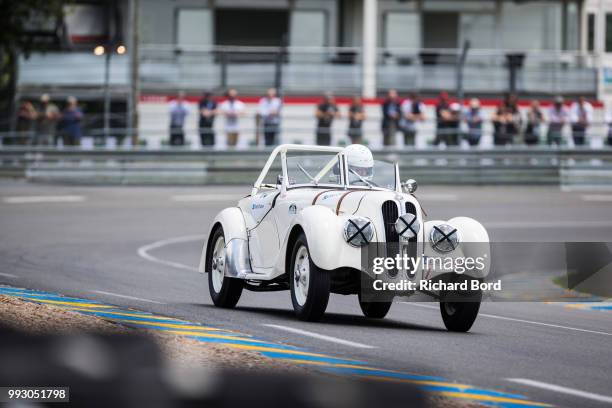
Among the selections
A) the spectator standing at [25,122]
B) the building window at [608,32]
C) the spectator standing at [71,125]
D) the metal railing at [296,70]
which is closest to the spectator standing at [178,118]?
the spectator standing at [71,125]

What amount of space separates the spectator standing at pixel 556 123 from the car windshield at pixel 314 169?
22975 millimetres

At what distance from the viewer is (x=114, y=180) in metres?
33.8

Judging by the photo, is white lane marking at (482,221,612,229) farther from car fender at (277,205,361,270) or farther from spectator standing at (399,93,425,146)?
car fender at (277,205,361,270)

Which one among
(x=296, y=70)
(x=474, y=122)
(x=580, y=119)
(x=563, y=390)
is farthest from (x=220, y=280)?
(x=296, y=70)

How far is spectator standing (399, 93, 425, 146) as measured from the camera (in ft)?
111

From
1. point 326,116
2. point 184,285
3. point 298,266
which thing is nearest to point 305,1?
point 326,116

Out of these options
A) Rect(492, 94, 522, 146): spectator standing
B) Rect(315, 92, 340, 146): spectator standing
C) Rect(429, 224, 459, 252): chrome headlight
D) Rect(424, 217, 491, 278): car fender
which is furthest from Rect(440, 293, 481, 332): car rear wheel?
Rect(492, 94, 522, 146): spectator standing

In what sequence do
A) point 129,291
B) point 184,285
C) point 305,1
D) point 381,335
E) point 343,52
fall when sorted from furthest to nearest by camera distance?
1. point 305,1
2. point 343,52
3. point 184,285
4. point 129,291
5. point 381,335

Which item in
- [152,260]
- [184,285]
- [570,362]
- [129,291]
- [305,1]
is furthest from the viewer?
[305,1]

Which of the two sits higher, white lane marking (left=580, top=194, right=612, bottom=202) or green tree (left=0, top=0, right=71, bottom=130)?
green tree (left=0, top=0, right=71, bottom=130)

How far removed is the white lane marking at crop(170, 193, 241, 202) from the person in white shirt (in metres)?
3.20

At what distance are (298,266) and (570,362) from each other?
8.97 ft

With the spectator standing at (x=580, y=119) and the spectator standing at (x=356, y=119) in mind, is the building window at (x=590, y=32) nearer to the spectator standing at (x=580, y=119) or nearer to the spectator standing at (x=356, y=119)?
the spectator standing at (x=580, y=119)

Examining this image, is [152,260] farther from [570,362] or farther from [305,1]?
[305,1]
